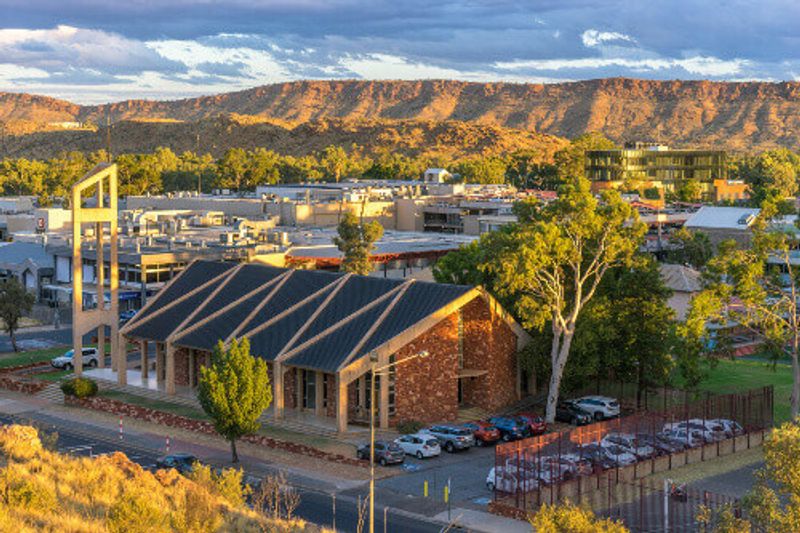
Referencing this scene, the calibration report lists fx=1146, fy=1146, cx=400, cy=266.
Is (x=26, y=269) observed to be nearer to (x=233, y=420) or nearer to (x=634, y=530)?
(x=233, y=420)

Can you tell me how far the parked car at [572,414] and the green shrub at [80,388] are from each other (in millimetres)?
26215

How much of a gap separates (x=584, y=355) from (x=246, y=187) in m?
135

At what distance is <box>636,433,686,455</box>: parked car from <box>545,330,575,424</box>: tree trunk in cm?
794

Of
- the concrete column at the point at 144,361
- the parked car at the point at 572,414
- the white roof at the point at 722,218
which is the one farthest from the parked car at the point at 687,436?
the white roof at the point at 722,218

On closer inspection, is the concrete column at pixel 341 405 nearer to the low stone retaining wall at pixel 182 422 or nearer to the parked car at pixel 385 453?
the low stone retaining wall at pixel 182 422

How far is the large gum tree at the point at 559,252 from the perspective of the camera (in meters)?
57.2

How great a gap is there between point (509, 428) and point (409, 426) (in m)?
4.95

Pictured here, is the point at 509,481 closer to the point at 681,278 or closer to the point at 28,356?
the point at 28,356

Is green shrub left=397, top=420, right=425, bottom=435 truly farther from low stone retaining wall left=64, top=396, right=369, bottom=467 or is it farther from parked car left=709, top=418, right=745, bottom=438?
parked car left=709, top=418, right=745, bottom=438

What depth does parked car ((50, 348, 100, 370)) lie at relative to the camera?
73812 millimetres

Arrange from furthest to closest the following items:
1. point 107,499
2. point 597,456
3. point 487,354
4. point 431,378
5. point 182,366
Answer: point 182,366
point 487,354
point 431,378
point 597,456
point 107,499

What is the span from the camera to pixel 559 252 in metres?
57.4

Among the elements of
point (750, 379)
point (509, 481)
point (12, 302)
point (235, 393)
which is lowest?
point (750, 379)

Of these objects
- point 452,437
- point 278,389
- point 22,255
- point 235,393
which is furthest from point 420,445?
point 22,255
